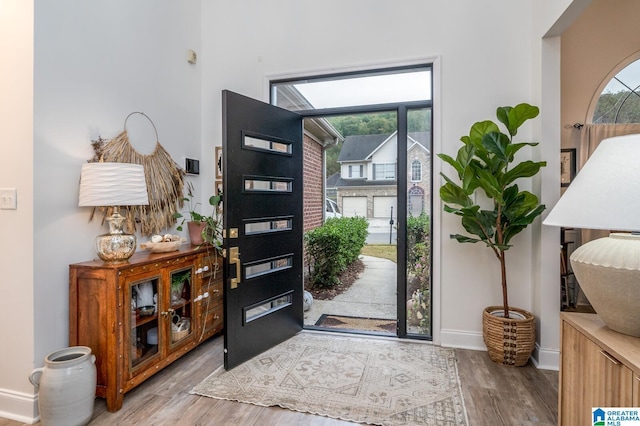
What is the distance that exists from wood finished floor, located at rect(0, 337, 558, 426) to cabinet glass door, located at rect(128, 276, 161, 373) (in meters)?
Answer: 0.24

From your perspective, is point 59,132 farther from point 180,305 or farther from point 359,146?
point 359,146

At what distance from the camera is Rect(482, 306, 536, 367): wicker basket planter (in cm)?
244

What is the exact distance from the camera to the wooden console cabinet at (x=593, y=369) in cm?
114

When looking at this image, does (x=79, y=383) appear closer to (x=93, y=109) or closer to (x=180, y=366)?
(x=180, y=366)

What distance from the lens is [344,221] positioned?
16.4 ft

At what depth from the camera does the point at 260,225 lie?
2811 millimetres

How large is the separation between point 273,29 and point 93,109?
1872 millimetres

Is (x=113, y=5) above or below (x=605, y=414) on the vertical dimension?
above

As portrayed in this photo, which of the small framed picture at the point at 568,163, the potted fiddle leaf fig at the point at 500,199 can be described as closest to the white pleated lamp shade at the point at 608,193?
the potted fiddle leaf fig at the point at 500,199

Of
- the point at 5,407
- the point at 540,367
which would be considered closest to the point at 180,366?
the point at 5,407

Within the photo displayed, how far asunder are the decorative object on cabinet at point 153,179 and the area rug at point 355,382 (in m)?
1.35

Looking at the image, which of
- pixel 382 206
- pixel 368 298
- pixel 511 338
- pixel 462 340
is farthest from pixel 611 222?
pixel 382 206

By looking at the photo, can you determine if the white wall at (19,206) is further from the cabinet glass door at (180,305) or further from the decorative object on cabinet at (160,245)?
the cabinet glass door at (180,305)

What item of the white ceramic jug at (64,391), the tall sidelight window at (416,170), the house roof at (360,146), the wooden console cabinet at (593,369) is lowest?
the white ceramic jug at (64,391)
